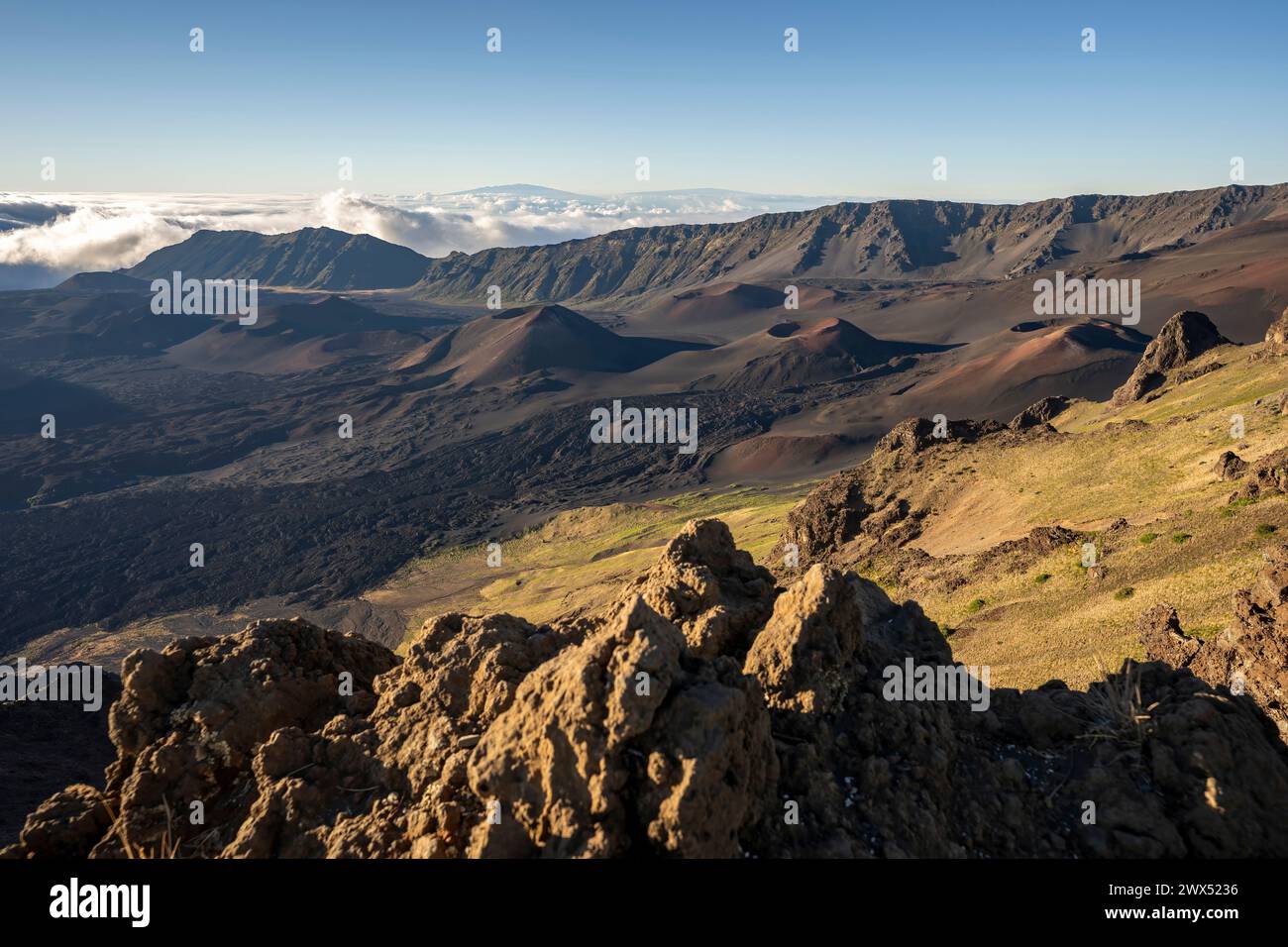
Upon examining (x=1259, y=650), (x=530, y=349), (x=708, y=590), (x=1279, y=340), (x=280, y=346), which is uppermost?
(x=280, y=346)

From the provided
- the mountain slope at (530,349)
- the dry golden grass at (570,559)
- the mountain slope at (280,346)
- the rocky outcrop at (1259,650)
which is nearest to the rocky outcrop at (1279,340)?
the dry golden grass at (570,559)

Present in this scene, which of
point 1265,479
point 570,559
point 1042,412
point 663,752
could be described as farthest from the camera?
point 570,559

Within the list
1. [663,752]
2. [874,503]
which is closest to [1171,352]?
[874,503]

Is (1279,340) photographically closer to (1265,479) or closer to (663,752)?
(1265,479)

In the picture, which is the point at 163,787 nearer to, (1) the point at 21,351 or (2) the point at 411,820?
(2) the point at 411,820

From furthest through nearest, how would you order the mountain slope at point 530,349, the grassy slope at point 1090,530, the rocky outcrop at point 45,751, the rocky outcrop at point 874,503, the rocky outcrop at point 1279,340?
1. the mountain slope at point 530,349
2. the rocky outcrop at point 1279,340
3. the rocky outcrop at point 874,503
4. the grassy slope at point 1090,530
5. the rocky outcrop at point 45,751

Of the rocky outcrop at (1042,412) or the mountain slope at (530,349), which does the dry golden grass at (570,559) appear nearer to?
the rocky outcrop at (1042,412)
